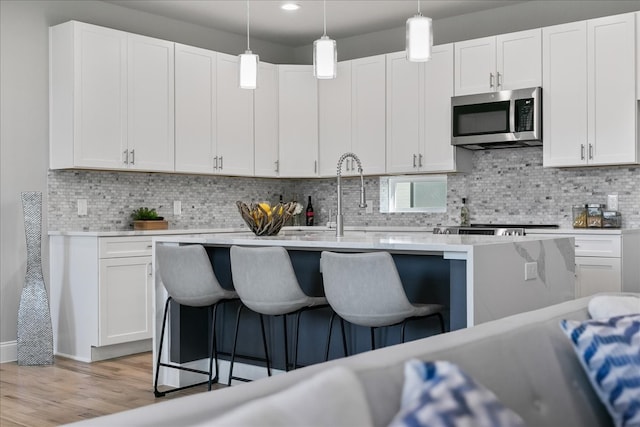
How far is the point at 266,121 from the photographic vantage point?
664cm

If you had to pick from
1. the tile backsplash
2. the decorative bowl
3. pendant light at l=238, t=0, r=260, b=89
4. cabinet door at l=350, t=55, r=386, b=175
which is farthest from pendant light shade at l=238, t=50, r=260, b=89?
cabinet door at l=350, t=55, r=386, b=175

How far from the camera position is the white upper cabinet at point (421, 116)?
5.97 metres

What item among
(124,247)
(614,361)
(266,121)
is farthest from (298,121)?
(614,361)

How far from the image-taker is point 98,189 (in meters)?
5.66

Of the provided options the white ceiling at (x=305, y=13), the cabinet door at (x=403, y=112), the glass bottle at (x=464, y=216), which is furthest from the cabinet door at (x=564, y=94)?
the cabinet door at (x=403, y=112)

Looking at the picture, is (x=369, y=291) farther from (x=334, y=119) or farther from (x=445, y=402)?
(x=334, y=119)

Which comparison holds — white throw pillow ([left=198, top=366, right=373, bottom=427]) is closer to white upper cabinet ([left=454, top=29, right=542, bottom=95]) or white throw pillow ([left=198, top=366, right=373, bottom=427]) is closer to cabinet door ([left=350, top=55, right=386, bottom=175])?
white upper cabinet ([left=454, top=29, right=542, bottom=95])

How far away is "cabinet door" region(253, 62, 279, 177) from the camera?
656 centimetres

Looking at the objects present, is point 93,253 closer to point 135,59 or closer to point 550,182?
point 135,59

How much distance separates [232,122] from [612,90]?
306cm

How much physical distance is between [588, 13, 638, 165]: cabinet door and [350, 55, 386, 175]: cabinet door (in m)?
1.77

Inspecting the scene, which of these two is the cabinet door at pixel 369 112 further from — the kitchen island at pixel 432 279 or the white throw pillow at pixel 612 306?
the white throw pillow at pixel 612 306

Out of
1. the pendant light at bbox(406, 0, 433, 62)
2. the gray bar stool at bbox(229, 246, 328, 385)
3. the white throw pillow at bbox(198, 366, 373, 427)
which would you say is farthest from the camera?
the pendant light at bbox(406, 0, 433, 62)

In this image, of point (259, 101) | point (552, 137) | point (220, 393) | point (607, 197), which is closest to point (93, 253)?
point (259, 101)
